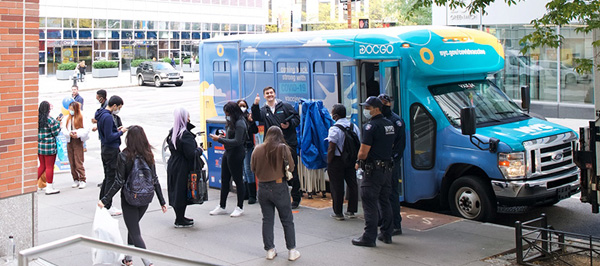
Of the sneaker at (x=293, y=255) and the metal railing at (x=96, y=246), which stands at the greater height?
the metal railing at (x=96, y=246)

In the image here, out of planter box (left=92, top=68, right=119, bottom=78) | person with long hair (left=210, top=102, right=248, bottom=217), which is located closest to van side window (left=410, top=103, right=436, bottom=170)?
person with long hair (left=210, top=102, right=248, bottom=217)

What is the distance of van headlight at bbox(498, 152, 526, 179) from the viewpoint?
9.38 meters

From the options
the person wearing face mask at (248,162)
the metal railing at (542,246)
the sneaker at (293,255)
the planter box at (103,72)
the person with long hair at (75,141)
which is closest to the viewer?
the metal railing at (542,246)

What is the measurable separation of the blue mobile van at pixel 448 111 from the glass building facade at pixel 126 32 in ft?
156

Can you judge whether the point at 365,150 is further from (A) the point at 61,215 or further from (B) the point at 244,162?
(A) the point at 61,215

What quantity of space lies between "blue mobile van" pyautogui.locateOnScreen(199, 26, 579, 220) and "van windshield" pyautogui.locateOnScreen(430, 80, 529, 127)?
18 millimetres

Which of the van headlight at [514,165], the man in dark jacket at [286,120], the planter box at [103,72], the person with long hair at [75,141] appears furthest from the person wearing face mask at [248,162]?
the planter box at [103,72]

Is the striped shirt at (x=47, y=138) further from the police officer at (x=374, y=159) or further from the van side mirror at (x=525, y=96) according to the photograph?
the van side mirror at (x=525, y=96)

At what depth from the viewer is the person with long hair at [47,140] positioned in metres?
12.0

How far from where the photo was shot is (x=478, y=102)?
10594mm

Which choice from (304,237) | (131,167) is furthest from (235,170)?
(131,167)

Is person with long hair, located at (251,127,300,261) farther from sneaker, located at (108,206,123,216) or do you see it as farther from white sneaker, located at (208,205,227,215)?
sneaker, located at (108,206,123,216)

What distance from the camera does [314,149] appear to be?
11.0 m

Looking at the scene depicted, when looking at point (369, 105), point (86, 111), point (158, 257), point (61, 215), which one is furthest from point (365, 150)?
point (86, 111)
